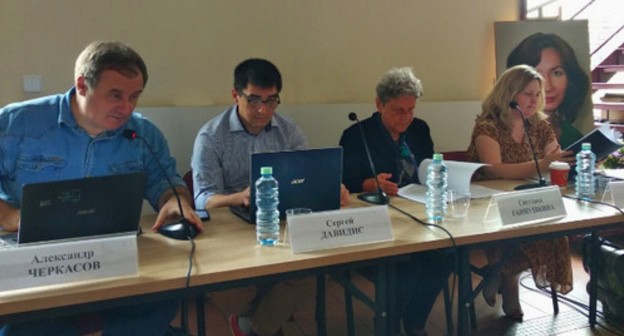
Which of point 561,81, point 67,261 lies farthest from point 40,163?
point 561,81

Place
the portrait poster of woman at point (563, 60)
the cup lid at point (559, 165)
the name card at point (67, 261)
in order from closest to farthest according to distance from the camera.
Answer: the name card at point (67, 261), the cup lid at point (559, 165), the portrait poster of woman at point (563, 60)

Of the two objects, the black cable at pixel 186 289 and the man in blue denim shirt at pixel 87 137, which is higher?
the man in blue denim shirt at pixel 87 137

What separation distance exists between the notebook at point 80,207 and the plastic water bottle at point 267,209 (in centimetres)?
31

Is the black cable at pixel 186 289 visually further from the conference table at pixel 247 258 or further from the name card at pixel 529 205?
the name card at pixel 529 205

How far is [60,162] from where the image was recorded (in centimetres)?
162

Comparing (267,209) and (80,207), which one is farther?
(267,209)

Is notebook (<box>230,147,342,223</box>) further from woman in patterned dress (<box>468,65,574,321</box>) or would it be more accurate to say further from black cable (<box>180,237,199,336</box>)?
woman in patterned dress (<box>468,65,574,321</box>)

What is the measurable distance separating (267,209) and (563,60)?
9.03ft

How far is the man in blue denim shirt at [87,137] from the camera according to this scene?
1.51 meters

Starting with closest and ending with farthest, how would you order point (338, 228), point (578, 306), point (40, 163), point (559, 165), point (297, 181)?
point (338, 228) < point (297, 181) < point (40, 163) < point (559, 165) < point (578, 306)

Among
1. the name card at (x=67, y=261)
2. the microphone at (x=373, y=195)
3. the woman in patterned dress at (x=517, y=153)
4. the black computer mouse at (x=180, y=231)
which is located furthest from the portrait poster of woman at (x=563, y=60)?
the name card at (x=67, y=261)

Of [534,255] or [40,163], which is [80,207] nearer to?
[40,163]

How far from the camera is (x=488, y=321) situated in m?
2.39

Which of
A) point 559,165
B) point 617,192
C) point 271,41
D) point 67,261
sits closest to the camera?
point 67,261
